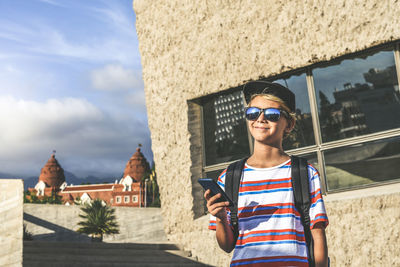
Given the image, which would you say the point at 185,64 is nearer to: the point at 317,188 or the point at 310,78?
the point at 310,78

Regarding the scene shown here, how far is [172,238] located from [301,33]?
422cm

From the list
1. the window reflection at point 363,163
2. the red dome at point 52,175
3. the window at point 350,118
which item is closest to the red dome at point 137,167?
the red dome at point 52,175

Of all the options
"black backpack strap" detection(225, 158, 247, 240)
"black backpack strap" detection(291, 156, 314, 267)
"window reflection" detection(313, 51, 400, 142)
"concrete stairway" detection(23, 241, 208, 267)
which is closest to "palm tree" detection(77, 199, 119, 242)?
"concrete stairway" detection(23, 241, 208, 267)

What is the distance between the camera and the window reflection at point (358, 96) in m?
5.59

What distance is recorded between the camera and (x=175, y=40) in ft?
23.9

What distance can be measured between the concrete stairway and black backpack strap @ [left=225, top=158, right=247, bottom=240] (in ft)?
13.8

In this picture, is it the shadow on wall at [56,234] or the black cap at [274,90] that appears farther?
the shadow on wall at [56,234]

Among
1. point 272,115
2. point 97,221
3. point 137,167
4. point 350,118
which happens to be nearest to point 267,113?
point 272,115

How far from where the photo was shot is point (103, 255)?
6234mm

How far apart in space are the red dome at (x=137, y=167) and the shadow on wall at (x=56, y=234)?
124 ft

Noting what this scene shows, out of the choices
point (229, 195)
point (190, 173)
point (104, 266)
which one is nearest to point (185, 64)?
point (190, 173)

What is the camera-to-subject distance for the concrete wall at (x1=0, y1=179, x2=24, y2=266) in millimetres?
4324

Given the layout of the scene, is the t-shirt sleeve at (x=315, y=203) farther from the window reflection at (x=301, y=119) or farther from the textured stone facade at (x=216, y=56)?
the window reflection at (x=301, y=119)

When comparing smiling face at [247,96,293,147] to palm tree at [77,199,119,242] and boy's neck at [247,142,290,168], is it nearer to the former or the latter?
boy's neck at [247,142,290,168]
